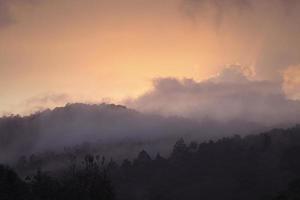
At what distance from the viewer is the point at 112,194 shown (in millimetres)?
113250

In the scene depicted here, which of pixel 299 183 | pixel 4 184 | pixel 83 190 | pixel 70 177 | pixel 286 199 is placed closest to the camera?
pixel 4 184

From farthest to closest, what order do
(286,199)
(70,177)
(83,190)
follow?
(70,177) → (83,190) → (286,199)

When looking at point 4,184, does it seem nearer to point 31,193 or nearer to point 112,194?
point 31,193

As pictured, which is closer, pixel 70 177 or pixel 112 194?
pixel 112 194

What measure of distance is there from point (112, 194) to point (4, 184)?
2238 cm

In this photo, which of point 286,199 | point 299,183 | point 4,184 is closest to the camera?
point 4,184

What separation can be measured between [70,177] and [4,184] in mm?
23660

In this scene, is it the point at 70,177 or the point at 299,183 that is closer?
the point at 70,177

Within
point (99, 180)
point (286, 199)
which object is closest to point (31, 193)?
point (99, 180)

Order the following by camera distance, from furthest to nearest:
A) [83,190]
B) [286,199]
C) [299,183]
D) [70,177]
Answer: [299,183] → [70,177] → [83,190] → [286,199]

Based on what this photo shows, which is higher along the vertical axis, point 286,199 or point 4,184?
point 4,184

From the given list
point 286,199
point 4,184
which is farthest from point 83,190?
point 286,199

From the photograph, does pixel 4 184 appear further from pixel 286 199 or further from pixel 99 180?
pixel 286 199

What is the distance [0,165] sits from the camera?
355ft
